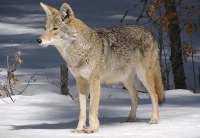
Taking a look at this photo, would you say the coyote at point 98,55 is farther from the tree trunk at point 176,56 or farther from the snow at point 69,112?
the tree trunk at point 176,56

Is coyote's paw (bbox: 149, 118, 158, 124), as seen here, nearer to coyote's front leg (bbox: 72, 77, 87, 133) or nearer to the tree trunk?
coyote's front leg (bbox: 72, 77, 87, 133)

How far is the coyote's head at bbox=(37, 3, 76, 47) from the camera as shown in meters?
6.71

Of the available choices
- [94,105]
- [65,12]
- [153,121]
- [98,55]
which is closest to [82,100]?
[94,105]

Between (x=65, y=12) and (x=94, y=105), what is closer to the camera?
(x=65, y=12)

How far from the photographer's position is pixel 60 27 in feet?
22.2

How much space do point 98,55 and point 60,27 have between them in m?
0.58

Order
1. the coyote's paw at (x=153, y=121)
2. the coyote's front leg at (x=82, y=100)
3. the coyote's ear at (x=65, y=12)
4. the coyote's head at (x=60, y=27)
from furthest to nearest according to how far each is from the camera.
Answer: the coyote's paw at (x=153, y=121), the coyote's front leg at (x=82, y=100), the coyote's ear at (x=65, y=12), the coyote's head at (x=60, y=27)

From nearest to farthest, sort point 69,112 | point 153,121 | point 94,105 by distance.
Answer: point 94,105 → point 153,121 → point 69,112

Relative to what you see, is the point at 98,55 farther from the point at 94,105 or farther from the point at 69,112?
the point at 69,112

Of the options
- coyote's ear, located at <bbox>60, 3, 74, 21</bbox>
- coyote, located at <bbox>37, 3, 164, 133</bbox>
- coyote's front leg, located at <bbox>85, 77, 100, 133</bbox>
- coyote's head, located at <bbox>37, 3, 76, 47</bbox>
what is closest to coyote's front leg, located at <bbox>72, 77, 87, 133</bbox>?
coyote, located at <bbox>37, 3, 164, 133</bbox>

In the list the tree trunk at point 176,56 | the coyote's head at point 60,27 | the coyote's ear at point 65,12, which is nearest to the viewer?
the coyote's head at point 60,27

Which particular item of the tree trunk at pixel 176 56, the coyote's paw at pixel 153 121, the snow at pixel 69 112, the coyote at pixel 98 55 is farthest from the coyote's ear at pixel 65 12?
the tree trunk at pixel 176 56

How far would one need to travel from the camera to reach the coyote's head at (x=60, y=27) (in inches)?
264

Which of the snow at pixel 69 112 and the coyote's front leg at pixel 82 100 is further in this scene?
the coyote's front leg at pixel 82 100
